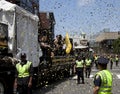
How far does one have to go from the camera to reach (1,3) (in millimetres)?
15305

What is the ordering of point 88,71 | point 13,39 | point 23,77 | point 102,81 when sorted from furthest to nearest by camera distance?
1. point 88,71
2. point 13,39
3. point 23,77
4. point 102,81

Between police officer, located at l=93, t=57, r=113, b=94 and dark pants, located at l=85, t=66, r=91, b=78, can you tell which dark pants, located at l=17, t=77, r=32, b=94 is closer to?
police officer, located at l=93, t=57, r=113, b=94

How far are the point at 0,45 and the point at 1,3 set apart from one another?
6.06 feet

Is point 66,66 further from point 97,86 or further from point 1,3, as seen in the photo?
point 97,86

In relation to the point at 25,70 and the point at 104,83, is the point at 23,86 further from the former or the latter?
the point at 104,83

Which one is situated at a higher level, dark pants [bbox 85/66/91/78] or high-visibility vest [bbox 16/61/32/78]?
high-visibility vest [bbox 16/61/32/78]

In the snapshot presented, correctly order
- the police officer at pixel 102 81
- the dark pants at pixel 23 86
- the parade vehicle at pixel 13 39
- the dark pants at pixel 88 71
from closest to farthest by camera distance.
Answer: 1. the police officer at pixel 102 81
2. the dark pants at pixel 23 86
3. the parade vehicle at pixel 13 39
4. the dark pants at pixel 88 71

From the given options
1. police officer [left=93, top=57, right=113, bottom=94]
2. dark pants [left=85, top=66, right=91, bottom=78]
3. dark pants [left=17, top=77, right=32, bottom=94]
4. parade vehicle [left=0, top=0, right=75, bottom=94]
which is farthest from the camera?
dark pants [left=85, top=66, right=91, bottom=78]

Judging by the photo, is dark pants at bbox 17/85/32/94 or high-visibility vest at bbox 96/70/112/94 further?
dark pants at bbox 17/85/32/94

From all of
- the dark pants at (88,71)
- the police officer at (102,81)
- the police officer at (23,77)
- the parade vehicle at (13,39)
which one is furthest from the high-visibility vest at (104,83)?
the dark pants at (88,71)

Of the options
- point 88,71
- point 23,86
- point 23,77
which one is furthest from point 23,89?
point 88,71

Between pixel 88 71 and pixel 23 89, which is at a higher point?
pixel 23 89

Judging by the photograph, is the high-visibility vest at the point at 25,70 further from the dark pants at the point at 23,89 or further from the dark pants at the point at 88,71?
the dark pants at the point at 88,71

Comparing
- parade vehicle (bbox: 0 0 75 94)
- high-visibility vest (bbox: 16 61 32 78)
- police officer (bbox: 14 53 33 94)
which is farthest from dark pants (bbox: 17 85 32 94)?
parade vehicle (bbox: 0 0 75 94)
